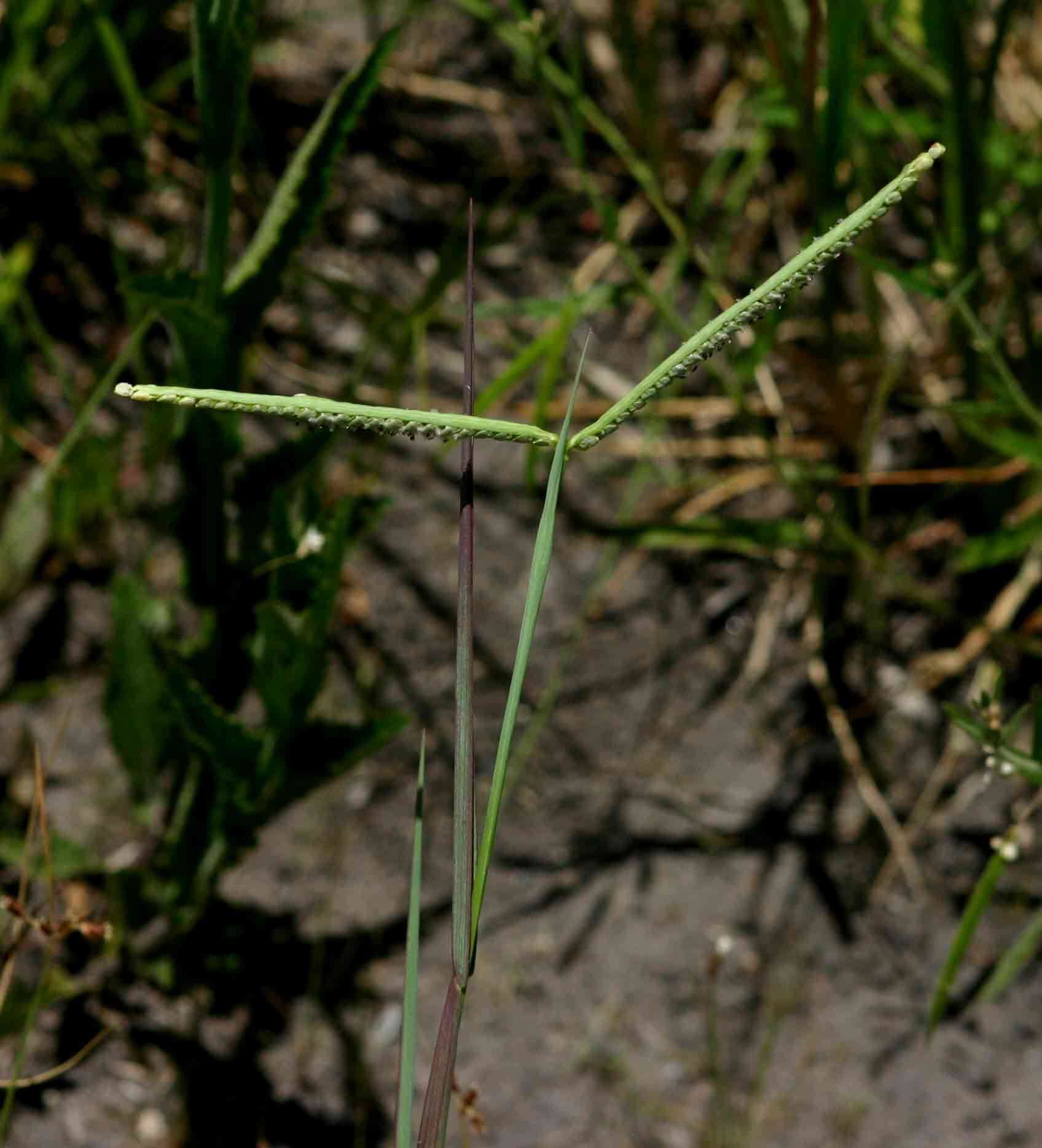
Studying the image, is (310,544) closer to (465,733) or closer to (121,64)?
(465,733)

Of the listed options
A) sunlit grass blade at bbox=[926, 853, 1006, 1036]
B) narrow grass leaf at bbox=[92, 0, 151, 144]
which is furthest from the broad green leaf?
sunlit grass blade at bbox=[926, 853, 1006, 1036]

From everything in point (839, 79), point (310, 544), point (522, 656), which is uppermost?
point (839, 79)

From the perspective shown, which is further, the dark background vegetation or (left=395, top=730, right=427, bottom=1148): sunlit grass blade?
the dark background vegetation

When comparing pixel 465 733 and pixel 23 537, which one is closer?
pixel 465 733

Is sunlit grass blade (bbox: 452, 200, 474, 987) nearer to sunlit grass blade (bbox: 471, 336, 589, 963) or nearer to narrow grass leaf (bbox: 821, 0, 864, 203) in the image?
sunlit grass blade (bbox: 471, 336, 589, 963)

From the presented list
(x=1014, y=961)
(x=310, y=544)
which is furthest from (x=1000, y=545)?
(x=310, y=544)

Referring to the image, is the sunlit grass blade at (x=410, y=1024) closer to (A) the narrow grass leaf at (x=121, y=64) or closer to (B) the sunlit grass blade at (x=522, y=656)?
(B) the sunlit grass blade at (x=522, y=656)

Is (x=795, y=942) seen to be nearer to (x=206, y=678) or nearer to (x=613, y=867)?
(x=613, y=867)
